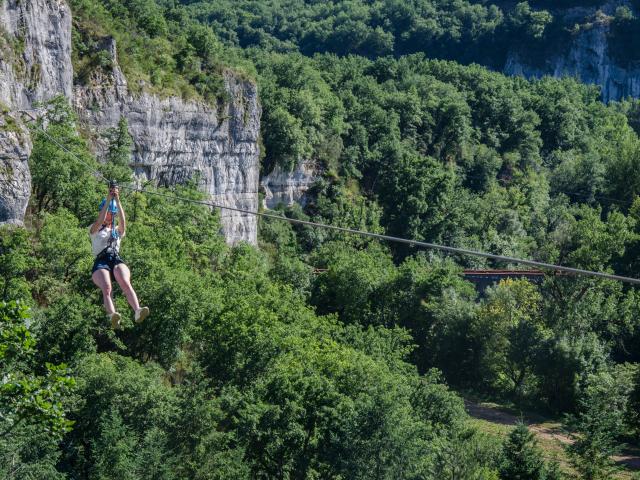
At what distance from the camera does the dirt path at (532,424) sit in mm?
50656

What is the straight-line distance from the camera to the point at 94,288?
41.1m

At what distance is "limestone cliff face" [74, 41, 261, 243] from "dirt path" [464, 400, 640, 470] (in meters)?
20.6

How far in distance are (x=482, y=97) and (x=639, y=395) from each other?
176 ft

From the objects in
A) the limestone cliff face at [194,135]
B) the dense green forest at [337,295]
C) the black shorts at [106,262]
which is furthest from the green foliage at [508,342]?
the black shorts at [106,262]

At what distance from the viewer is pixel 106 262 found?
1744 cm

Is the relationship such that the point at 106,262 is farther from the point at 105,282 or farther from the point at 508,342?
the point at 508,342

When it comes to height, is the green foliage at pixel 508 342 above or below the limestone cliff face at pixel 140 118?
below

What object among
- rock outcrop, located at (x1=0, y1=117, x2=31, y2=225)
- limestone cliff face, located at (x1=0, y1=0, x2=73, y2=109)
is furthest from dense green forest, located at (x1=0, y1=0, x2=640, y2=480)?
limestone cliff face, located at (x1=0, y1=0, x2=73, y2=109)

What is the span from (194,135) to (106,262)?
46973mm

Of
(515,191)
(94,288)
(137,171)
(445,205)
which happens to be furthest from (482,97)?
(94,288)

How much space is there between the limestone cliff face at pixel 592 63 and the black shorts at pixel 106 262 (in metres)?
130

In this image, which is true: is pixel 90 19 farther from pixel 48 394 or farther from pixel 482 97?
pixel 482 97

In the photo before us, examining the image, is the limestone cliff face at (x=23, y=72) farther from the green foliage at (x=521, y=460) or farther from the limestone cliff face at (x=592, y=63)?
the limestone cliff face at (x=592, y=63)

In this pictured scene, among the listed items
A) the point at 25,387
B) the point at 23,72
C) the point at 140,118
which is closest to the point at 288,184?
the point at 140,118
